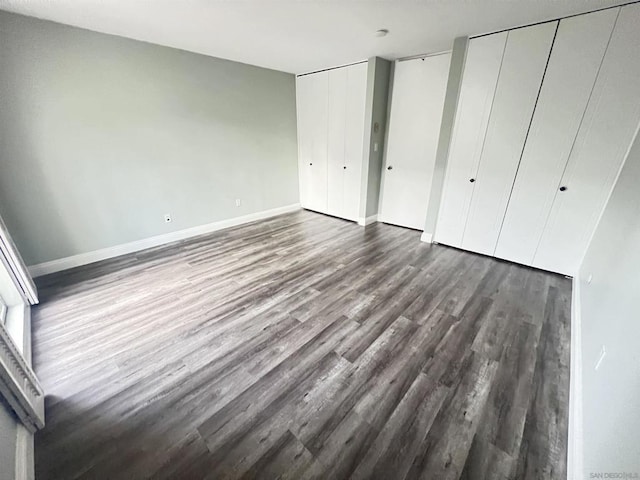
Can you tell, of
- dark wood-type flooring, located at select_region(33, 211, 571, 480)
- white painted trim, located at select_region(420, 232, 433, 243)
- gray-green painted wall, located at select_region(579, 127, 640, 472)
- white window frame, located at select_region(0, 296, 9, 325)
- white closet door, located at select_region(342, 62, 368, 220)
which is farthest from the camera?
white closet door, located at select_region(342, 62, 368, 220)

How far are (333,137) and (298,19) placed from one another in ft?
6.84

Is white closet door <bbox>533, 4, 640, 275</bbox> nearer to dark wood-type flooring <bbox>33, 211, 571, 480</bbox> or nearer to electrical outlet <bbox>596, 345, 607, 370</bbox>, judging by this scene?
dark wood-type flooring <bbox>33, 211, 571, 480</bbox>

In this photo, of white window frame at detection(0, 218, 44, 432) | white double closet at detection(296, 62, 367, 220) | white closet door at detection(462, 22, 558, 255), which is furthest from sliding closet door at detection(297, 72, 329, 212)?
white window frame at detection(0, 218, 44, 432)

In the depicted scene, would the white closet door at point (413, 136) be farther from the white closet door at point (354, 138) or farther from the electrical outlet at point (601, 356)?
the electrical outlet at point (601, 356)

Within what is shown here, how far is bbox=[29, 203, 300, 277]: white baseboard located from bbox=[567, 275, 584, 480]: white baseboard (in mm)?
4269

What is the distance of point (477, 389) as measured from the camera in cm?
151

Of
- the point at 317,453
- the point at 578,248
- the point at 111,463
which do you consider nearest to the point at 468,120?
the point at 578,248

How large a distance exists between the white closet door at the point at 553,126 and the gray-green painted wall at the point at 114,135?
3.66 metres

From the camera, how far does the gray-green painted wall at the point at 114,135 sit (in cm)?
242

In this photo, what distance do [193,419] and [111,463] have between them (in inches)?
13.9

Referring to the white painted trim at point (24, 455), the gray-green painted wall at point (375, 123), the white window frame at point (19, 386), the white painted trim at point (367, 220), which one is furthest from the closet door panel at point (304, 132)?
the white painted trim at point (24, 455)

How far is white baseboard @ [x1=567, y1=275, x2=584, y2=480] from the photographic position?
1.12m

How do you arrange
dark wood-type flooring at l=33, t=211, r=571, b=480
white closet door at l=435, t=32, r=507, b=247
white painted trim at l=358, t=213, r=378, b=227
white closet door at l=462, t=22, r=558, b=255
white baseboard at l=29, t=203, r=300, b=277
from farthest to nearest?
1. white painted trim at l=358, t=213, r=378, b=227
2. white baseboard at l=29, t=203, r=300, b=277
3. white closet door at l=435, t=32, r=507, b=247
4. white closet door at l=462, t=22, r=558, b=255
5. dark wood-type flooring at l=33, t=211, r=571, b=480

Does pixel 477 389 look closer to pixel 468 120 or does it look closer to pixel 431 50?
pixel 468 120
